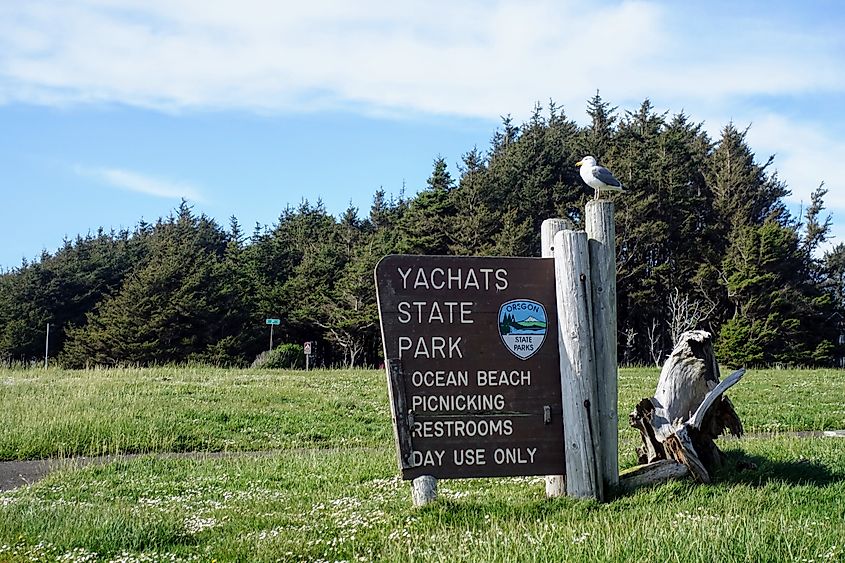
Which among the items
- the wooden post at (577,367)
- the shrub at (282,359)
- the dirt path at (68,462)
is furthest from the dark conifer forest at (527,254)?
the wooden post at (577,367)

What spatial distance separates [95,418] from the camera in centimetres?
1489

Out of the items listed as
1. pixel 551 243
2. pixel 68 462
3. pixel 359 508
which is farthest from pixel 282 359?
pixel 551 243

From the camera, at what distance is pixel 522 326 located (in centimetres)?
727

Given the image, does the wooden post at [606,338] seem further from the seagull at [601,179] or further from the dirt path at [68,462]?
the dirt path at [68,462]

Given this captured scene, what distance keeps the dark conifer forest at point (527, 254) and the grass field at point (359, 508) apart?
3139 cm

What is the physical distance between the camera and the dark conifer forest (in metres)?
45.5

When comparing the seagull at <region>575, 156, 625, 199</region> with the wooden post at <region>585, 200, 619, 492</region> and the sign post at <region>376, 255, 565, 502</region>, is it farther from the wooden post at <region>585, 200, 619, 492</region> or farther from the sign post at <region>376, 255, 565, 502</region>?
the sign post at <region>376, 255, 565, 502</region>

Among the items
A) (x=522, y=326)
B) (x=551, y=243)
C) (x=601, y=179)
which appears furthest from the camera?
(x=601, y=179)

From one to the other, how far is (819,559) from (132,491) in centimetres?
726

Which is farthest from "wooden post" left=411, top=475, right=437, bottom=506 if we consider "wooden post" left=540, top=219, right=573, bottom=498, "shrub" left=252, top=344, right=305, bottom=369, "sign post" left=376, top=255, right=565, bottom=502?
"shrub" left=252, top=344, right=305, bottom=369

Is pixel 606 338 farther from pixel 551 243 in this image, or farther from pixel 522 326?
pixel 551 243

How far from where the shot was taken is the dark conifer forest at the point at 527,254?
45531 mm

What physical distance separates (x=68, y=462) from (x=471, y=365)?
25.1 ft

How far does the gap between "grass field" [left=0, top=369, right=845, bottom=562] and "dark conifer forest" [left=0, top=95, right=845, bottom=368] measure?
31.4m
